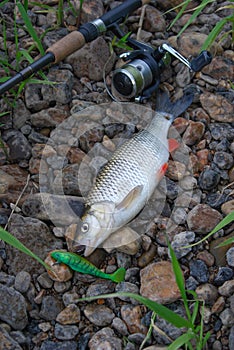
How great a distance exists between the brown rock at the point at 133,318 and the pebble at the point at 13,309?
470 millimetres

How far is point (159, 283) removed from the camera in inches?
122

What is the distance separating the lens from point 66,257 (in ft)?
10.2

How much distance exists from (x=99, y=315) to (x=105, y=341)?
16cm

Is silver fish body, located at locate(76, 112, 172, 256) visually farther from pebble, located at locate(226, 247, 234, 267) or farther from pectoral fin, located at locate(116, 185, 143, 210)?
pebble, located at locate(226, 247, 234, 267)

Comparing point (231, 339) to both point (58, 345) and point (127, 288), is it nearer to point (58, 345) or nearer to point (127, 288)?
point (127, 288)

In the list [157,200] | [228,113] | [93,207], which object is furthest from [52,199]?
[228,113]

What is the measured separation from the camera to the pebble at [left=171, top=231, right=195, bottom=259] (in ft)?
A: 10.6

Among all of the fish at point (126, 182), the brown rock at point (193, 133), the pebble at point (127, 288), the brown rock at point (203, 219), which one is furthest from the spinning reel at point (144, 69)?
the pebble at point (127, 288)

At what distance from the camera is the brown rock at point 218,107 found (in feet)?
12.7

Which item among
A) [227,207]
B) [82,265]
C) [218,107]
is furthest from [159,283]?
[218,107]

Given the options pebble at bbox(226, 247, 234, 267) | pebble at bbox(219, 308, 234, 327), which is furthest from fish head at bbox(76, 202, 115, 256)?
pebble at bbox(219, 308, 234, 327)

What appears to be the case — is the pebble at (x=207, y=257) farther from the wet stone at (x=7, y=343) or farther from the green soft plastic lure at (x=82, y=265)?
the wet stone at (x=7, y=343)

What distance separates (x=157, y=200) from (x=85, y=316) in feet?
2.60

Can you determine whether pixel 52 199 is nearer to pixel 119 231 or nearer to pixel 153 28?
pixel 119 231
